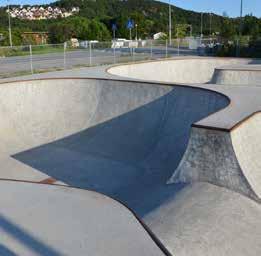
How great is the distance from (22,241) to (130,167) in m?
A: 5.62

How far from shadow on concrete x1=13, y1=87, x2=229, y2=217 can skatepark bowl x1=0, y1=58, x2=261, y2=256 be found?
0.10 ft

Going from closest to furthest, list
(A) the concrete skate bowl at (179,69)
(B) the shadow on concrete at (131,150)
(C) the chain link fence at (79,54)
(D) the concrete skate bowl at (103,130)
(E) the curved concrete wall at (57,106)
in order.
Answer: (B) the shadow on concrete at (131,150) → (D) the concrete skate bowl at (103,130) → (E) the curved concrete wall at (57,106) → (A) the concrete skate bowl at (179,69) → (C) the chain link fence at (79,54)

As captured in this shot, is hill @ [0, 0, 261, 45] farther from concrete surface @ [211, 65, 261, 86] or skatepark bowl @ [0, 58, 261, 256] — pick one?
skatepark bowl @ [0, 58, 261, 256]

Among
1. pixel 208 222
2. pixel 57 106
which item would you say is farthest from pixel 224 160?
pixel 57 106

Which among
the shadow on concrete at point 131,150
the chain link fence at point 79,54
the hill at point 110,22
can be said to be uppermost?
the hill at point 110,22

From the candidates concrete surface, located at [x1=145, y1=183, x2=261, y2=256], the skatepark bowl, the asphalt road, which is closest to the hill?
the asphalt road

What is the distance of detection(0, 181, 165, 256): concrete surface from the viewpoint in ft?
11.2

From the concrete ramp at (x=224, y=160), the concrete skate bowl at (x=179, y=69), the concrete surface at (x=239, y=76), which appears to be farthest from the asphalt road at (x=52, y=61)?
the concrete ramp at (x=224, y=160)

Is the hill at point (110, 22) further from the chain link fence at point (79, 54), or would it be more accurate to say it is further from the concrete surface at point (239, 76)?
the concrete surface at point (239, 76)

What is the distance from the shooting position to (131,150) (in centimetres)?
980

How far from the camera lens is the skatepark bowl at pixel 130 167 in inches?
150

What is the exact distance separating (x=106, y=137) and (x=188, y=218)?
18.3 ft

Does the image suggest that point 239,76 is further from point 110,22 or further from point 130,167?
point 110,22

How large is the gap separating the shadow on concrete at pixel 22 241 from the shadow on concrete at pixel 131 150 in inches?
131
